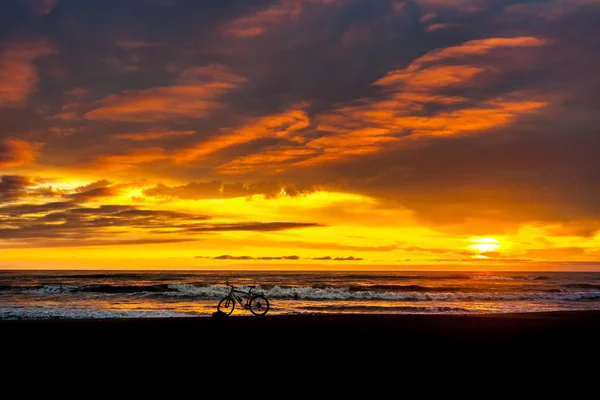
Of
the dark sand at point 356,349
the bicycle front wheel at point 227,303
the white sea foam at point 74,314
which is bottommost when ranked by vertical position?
the white sea foam at point 74,314

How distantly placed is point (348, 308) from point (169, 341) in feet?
61.4

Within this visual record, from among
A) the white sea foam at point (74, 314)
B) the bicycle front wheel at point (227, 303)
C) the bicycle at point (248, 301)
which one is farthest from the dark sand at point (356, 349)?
the white sea foam at point (74, 314)

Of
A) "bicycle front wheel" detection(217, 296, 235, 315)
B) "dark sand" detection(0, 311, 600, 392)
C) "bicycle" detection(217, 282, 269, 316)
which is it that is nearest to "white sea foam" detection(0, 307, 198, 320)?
"bicycle front wheel" detection(217, 296, 235, 315)

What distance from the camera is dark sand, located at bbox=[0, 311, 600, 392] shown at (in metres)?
9.58

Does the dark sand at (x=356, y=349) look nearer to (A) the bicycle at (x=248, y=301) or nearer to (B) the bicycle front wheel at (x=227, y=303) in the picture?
(B) the bicycle front wheel at (x=227, y=303)

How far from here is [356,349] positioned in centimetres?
1245

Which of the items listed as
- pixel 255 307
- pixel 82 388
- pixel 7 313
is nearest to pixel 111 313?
pixel 7 313

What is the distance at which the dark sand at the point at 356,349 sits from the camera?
9.58 meters

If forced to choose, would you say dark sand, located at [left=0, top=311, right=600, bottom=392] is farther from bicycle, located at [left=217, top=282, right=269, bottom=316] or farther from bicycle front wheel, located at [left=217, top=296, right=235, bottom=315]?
bicycle, located at [left=217, top=282, right=269, bottom=316]

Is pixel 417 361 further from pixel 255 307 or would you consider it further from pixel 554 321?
pixel 255 307

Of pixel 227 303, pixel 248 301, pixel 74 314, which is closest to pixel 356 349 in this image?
pixel 227 303

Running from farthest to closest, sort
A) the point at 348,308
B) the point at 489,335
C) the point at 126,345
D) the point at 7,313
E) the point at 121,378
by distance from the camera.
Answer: the point at 348,308, the point at 7,313, the point at 489,335, the point at 126,345, the point at 121,378

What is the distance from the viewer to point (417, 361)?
10969mm

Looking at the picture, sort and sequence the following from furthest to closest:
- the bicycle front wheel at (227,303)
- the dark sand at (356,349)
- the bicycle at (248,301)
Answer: the bicycle at (248,301) < the bicycle front wheel at (227,303) < the dark sand at (356,349)
